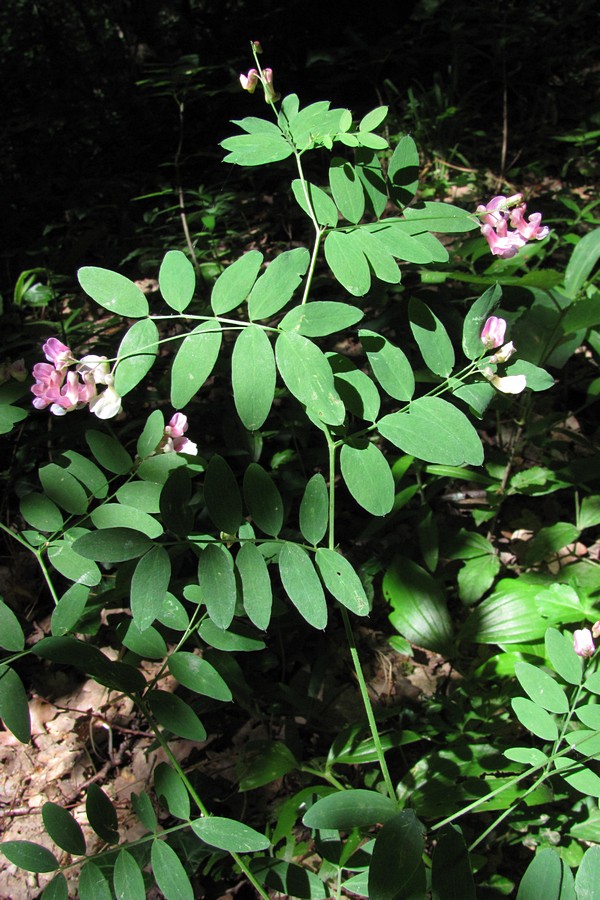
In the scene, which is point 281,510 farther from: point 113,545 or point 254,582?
point 113,545

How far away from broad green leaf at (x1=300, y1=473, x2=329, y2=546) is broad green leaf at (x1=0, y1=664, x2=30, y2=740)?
54 cm

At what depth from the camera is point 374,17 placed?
205 inches

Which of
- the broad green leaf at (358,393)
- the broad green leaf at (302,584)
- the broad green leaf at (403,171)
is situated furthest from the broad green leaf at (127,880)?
the broad green leaf at (403,171)

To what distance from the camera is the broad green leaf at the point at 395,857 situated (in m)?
0.93

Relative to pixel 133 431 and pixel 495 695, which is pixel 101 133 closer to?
pixel 133 431

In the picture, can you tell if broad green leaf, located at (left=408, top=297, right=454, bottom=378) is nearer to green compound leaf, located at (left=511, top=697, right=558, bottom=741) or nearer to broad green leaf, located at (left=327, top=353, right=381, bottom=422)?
broad green leaf, located at (left=327, top=353, right=381, bottom=422)

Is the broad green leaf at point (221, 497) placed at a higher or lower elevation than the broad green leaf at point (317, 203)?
lower

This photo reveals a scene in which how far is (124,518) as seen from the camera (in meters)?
1.25

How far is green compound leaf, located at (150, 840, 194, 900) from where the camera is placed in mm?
1020

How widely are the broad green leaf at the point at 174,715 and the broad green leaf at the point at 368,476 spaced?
1.58ft

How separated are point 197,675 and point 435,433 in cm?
59

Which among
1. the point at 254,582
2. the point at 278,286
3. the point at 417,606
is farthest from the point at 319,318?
the point at 417,606

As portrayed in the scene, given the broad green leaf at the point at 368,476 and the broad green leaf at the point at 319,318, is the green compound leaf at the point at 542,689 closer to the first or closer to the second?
the broad green leaf at the point at 368,476

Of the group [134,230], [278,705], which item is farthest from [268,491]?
[134,230]
